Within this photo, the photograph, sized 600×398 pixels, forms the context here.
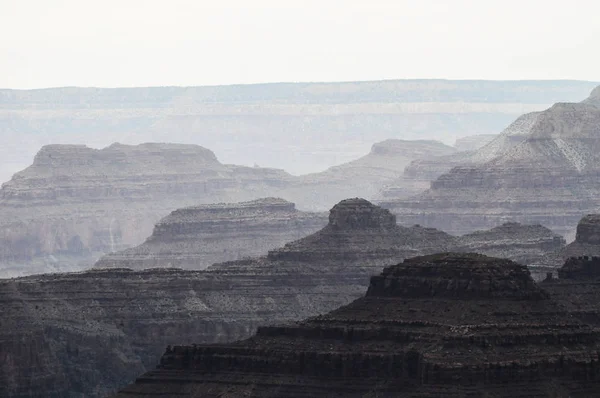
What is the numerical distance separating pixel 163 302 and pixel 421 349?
67.1 metres

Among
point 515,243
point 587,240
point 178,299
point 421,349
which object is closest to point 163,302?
point 178,299

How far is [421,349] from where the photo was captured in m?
104

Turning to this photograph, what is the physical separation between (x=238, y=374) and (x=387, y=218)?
263 ft

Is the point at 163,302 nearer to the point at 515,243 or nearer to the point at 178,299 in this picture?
the point at 178,299

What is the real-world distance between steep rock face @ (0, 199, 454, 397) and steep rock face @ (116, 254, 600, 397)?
2901cm

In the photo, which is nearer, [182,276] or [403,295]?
[403,295]

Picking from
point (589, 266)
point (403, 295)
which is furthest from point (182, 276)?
point (403, 295)

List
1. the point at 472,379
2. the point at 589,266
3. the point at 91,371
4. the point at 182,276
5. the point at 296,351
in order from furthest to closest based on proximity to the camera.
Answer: the point at 182,276 < the point at 91,371 < the point at 589,266 < the point at 296,351 < the point at 472,379

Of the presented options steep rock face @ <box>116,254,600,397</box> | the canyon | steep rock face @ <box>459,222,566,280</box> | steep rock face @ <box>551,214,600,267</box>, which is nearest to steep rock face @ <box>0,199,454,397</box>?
the canyon

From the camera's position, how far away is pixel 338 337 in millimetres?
108688

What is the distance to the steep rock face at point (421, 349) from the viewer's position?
10244 cm

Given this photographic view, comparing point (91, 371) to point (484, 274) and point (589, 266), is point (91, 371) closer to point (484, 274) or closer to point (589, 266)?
point (589, 266)

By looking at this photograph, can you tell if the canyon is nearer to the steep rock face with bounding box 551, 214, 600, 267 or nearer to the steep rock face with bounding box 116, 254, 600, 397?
the steep rock face with bounding box 551, 214, 600, 267

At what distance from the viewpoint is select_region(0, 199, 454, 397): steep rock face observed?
5807 inches
